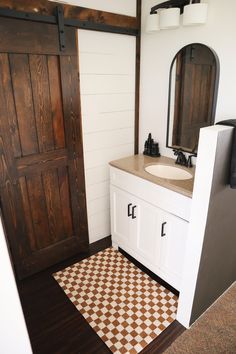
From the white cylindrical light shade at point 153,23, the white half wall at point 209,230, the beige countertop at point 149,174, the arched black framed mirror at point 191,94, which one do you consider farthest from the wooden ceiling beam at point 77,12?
the white half wall at point 209,230

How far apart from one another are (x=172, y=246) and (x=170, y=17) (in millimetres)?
1720

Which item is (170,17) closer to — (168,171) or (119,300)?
(168,171)

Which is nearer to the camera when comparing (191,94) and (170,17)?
(170,17)

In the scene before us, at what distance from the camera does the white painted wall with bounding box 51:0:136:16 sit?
1798mm

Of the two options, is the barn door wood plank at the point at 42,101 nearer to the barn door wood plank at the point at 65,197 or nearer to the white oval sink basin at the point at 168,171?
the barn door wood plank at the point at 65,197

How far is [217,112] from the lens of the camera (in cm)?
182

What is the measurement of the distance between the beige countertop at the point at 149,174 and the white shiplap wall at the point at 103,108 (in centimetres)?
20

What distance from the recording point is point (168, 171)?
215 cm

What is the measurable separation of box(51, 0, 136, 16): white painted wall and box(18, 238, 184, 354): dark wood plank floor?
2212 millimetres

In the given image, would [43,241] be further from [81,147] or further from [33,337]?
[81,147]

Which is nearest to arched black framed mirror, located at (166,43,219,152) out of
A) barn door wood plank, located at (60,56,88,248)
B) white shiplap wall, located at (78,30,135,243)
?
white shiplap wall, located at (78,30,135,243)

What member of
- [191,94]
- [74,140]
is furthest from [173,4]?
[74,140]

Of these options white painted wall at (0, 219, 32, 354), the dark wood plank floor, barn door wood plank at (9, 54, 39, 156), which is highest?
barn door wood plank at (9, 54, 39, 156)

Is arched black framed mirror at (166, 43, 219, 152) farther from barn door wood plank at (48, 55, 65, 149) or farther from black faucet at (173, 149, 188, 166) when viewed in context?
barn door wood plank at (48, 55, 65, 149)
